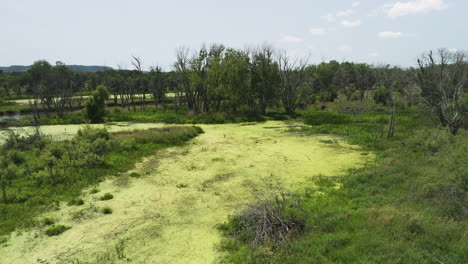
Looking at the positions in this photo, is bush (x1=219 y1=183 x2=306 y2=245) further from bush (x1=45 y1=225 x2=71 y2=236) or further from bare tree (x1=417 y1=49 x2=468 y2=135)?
bare tree (x1=417 y1=49 x2=468 y2=135)

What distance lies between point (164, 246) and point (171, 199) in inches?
148

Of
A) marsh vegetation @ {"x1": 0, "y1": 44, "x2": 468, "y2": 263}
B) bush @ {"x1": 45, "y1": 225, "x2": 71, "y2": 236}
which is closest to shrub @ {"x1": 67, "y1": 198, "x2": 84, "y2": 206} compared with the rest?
marsh vegetation @ {"x1": 0, "y1": 44, "x2": 468, "y2": 263}

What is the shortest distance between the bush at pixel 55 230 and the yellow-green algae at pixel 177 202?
20 centimetres

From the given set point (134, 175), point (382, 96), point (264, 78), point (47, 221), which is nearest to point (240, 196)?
point (134, 175)

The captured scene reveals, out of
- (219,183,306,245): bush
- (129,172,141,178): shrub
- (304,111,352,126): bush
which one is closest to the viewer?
(219,183,306,245): bush

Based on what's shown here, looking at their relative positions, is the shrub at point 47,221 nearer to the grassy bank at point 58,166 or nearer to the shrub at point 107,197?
the grassy bank at point 58,166

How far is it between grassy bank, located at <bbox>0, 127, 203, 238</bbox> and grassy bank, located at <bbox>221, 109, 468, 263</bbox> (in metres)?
8.36

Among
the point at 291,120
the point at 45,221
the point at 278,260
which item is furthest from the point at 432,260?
the point at 291,120

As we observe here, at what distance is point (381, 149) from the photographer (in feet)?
68.1

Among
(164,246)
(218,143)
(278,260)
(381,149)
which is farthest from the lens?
(218,143)

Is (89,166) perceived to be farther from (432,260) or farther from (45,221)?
(432,260)

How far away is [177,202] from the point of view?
12406 mm

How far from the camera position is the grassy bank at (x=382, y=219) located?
7734 mm

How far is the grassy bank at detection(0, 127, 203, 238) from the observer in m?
11.9
